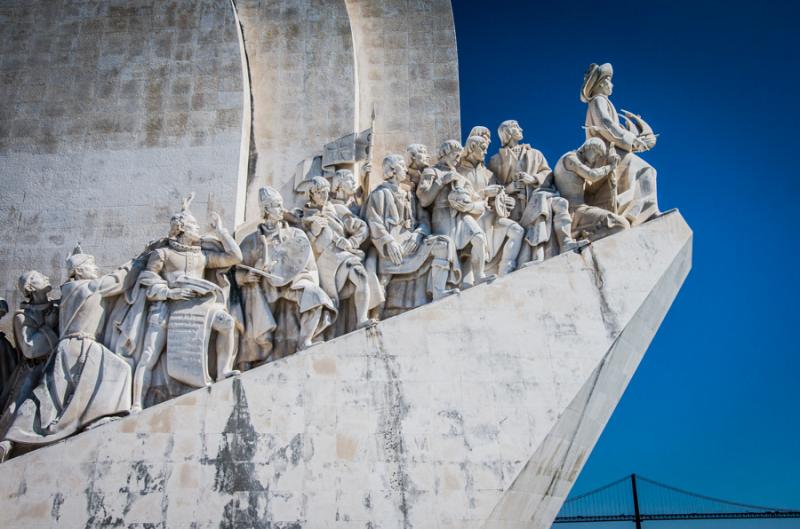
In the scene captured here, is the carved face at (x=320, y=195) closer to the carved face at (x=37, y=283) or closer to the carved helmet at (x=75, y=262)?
the carved helmet at (x=75, y=262)

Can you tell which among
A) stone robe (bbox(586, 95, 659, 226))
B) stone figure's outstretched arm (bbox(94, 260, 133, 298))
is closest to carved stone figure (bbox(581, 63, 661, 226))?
stone robe (bbox(586, 95, 659, 226))

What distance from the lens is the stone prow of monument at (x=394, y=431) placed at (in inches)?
275

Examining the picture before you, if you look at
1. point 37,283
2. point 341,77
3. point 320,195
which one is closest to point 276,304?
point 320,195

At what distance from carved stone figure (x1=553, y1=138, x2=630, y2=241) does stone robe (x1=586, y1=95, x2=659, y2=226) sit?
0.50 feet

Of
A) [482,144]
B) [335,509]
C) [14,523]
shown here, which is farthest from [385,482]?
[482,144]

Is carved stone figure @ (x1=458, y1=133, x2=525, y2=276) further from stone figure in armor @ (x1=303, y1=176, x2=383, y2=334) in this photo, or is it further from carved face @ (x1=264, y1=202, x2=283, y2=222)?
carved face @ (x1=264, y1=202, x2=283, y2=222)

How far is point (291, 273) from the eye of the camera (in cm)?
829

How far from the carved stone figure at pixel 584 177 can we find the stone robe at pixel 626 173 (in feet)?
0.50

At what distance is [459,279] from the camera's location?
845cm

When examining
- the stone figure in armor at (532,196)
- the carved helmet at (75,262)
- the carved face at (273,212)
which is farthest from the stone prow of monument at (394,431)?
the carved helmet at (75,262)

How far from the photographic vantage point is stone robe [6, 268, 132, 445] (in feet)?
24.3

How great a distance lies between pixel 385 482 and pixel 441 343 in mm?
1285

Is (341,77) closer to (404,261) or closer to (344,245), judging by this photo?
(344,245)

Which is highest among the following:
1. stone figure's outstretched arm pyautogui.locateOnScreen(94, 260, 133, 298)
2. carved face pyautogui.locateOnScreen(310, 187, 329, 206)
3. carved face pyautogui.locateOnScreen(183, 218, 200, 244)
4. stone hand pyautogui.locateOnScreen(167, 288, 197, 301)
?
carved face pyautogui.locateOnScreen(310, 187, 329, 206)
